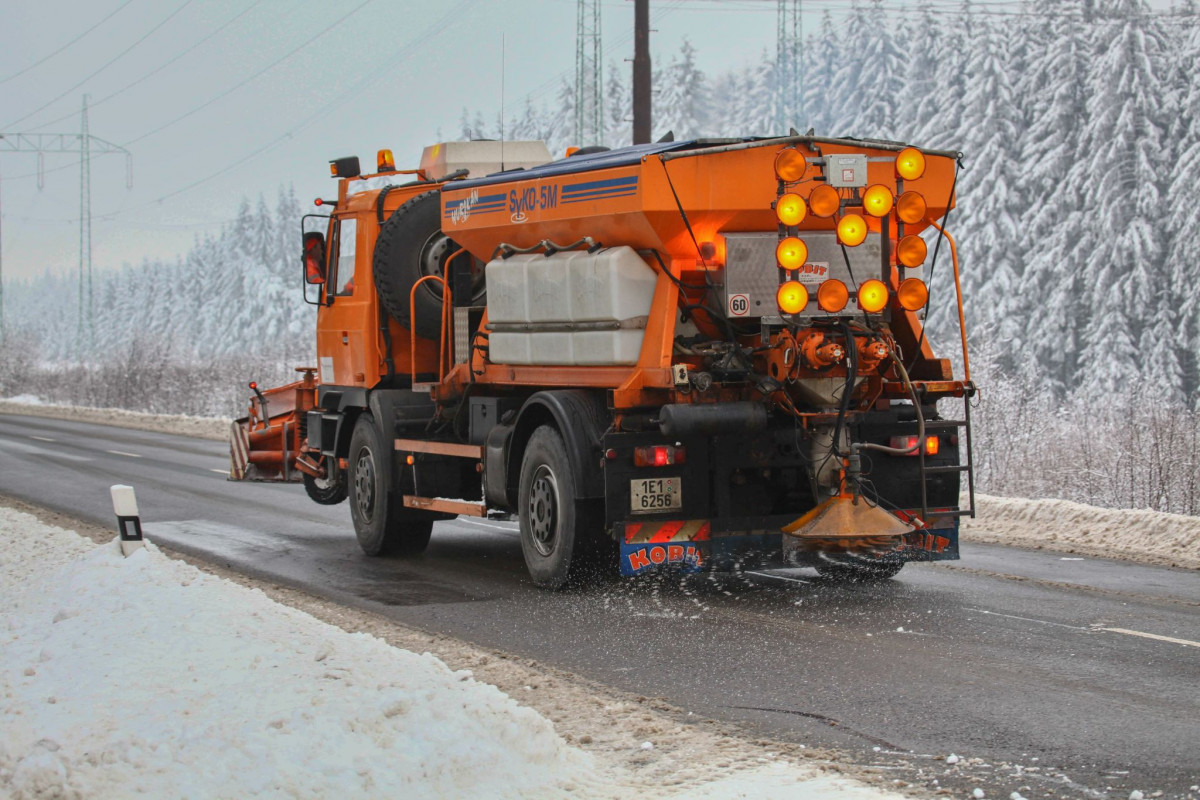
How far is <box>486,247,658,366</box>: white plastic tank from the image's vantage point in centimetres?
889

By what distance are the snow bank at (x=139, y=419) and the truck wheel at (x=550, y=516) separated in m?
19.6

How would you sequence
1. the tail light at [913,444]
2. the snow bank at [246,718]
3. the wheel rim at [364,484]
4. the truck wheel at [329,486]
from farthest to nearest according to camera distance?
the truck wheel at [329,486] → the wheel rim at [364,484] → the tail light at [913,444] → the snow bank at [246,718]

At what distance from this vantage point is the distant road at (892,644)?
5.39 meters

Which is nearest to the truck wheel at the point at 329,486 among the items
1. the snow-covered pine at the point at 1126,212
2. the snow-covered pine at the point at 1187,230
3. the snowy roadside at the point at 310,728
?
the snowy roadside at the point at 310,728

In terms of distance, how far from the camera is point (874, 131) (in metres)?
58.4

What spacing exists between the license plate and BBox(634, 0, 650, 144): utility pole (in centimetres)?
1417

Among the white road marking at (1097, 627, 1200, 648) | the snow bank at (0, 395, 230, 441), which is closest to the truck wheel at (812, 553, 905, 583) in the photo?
the white road marking at (1097, 627, 1200, 648)

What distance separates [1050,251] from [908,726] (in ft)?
135

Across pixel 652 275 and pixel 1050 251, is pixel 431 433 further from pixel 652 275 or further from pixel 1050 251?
pixel 1050 251

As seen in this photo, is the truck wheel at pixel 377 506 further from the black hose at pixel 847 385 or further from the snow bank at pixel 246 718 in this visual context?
the snow bank at pixel 246 718

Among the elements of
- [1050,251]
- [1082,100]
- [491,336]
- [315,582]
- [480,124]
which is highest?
[480,124]

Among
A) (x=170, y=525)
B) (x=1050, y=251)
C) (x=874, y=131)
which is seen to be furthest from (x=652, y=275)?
(x=874, y=131)

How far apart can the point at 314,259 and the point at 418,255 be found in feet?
4.99

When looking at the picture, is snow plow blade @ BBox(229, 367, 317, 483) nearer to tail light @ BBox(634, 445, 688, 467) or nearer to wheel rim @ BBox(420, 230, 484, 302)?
wheel rim @ BBox(420, 230, 484, 302)
